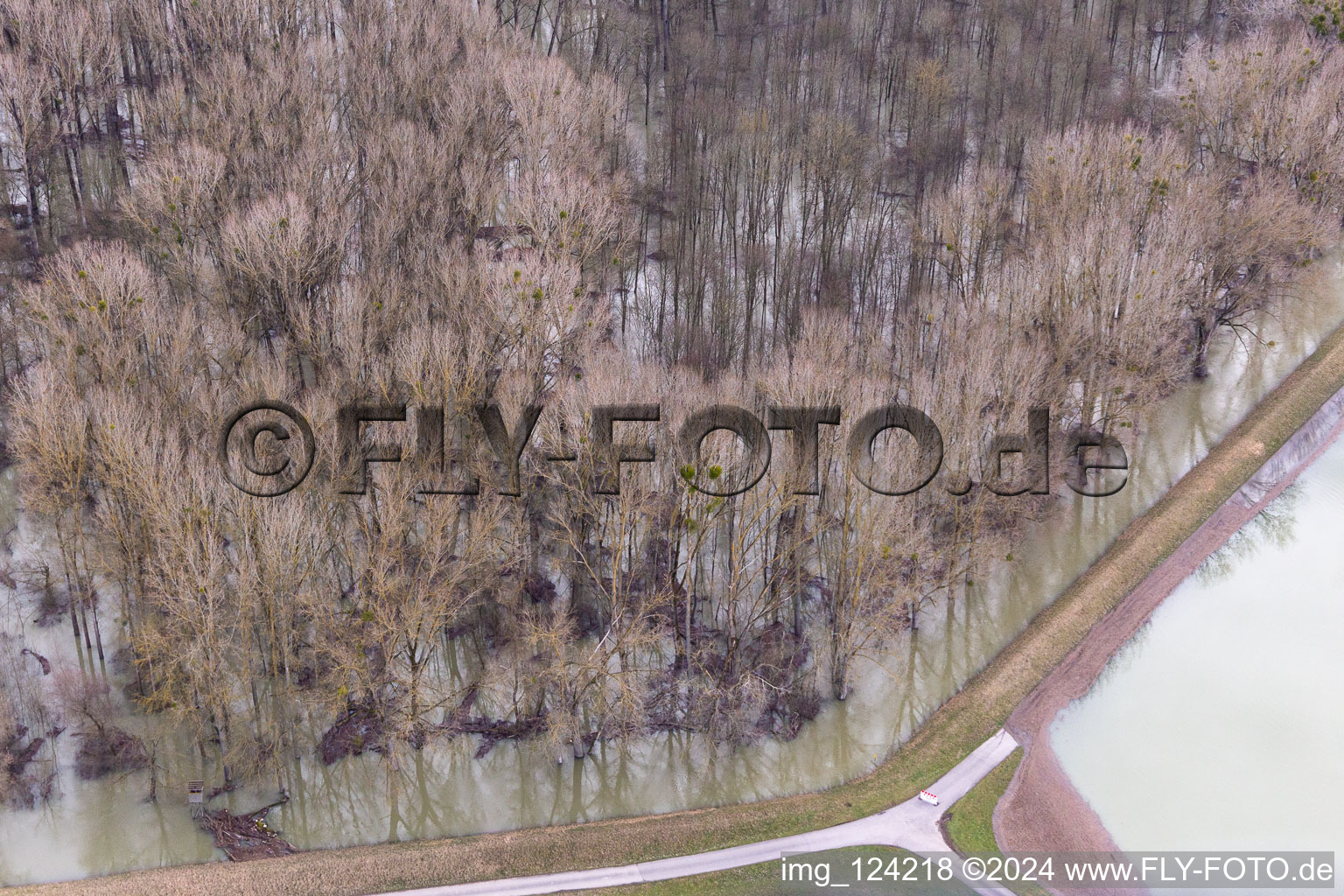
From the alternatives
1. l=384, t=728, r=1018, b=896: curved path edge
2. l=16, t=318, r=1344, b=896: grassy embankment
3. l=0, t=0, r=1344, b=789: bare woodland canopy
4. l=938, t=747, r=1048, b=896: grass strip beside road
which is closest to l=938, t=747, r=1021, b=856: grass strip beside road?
l=938, t=747, r=1048, b=896: grass strip beside road

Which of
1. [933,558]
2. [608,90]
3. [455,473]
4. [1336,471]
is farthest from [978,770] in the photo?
[608,90]

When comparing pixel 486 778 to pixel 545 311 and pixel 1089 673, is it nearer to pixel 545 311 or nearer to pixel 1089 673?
pixel 545 311

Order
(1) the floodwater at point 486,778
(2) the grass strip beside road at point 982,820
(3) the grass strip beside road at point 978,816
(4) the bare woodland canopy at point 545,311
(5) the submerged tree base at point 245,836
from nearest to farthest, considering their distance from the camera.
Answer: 1. (2) the grass strip beside road at point 982,820
2. (3) the grass strip beside road at point 978,816
3. (5) the submerged tree base at point 245,836
4. (1) the floodwater at point 486,778
5. (4) the bare woodland canopy at point 545,311

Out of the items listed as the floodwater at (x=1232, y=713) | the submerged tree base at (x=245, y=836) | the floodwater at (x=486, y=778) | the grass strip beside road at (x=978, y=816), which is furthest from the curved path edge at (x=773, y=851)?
the floodwater at (x=1232, y=713)

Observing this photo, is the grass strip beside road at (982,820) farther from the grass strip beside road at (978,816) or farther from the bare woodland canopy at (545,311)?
the bare woodland canopy at (545,311)

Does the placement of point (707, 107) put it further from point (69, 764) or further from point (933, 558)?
point (69, 764)

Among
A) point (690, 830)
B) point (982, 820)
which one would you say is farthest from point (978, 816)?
point (690, 830)
